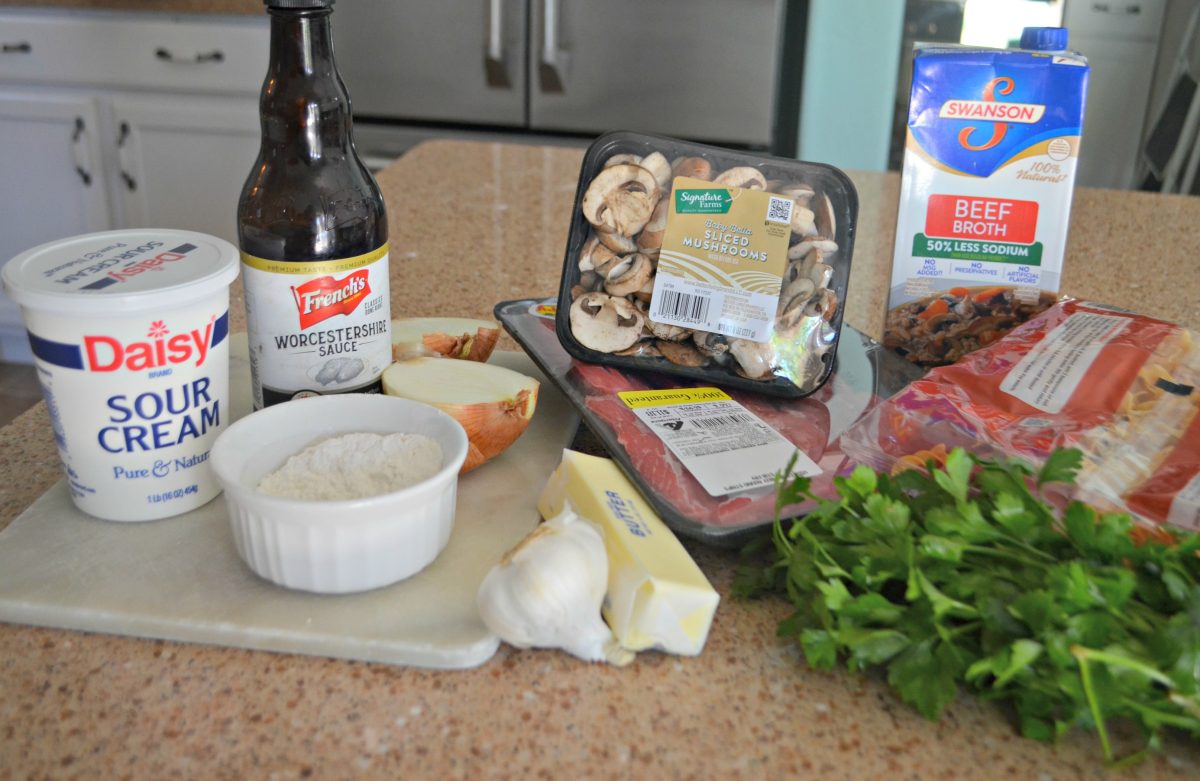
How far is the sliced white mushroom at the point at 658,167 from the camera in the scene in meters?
0.76

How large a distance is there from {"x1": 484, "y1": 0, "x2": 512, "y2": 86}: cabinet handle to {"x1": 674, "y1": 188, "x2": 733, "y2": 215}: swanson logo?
1826mm

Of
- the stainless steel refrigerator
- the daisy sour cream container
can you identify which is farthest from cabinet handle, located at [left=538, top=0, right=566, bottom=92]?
the daisy sour cream container

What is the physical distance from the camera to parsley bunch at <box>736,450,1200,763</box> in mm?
456

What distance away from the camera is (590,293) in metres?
0.78

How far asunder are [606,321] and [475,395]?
13cm

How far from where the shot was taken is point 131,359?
0.57m

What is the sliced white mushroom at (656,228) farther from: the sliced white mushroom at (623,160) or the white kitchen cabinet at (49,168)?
the white kitchen cabinet at (49,168)

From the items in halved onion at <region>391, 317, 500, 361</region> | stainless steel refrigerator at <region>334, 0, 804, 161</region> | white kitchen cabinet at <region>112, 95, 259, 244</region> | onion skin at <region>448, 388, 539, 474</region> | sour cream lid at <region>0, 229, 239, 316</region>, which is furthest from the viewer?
white kitchen cabinet at <region>112, 95, 259, 244</region>

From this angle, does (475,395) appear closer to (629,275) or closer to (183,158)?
(629,275)

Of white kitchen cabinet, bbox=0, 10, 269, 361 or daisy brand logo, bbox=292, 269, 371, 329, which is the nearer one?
daisy brand logo, bbox=292, 269, 371, 329

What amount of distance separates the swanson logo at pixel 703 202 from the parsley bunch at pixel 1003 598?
0.87ft

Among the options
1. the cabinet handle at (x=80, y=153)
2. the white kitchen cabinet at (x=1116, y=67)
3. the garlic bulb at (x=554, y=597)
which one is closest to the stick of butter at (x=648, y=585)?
the garlic bulb at (x=554, y=597)

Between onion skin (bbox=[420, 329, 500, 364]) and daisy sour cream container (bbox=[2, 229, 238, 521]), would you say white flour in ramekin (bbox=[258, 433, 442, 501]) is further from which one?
onion skin (bbox=[420, 329, 500, 364])

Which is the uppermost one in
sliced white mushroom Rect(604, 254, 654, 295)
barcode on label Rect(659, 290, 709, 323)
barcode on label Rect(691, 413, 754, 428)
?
sliced white mushroom Rect(604, 254, 654, 295)
